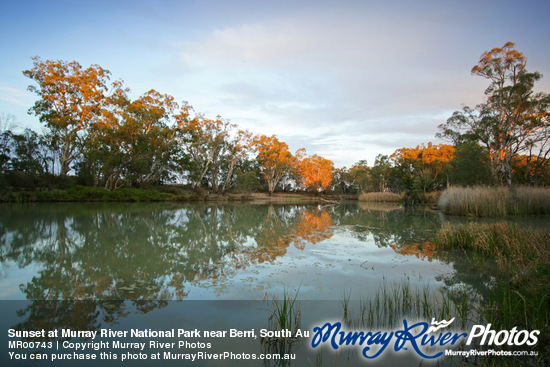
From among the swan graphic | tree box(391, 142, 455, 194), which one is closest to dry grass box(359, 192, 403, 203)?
tree box(391, 142, 455, 194)

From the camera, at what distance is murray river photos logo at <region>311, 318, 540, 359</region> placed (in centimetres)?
305

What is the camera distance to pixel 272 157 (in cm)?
5003

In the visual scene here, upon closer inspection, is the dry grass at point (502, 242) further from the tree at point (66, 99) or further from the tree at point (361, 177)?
the tree at point (361, 177)

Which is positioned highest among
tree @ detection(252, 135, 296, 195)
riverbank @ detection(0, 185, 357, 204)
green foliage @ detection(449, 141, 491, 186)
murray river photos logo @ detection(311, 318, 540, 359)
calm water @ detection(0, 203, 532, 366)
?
tree @ detection(252, 135, 296, 195)

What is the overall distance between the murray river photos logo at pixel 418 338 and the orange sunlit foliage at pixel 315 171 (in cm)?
5579

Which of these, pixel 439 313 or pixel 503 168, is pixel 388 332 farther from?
pixel 503 168

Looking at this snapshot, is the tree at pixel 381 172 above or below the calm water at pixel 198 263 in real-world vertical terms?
above

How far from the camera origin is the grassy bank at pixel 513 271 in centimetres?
326

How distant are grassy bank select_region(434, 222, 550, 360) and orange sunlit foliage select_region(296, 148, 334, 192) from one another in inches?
2007

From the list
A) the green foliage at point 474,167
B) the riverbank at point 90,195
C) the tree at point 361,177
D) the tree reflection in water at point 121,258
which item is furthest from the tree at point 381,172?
the tree reflection in water at point 121,258

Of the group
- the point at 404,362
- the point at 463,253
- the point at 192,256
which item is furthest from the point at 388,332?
the point at 463,253

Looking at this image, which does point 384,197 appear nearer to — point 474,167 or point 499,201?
point 474,167

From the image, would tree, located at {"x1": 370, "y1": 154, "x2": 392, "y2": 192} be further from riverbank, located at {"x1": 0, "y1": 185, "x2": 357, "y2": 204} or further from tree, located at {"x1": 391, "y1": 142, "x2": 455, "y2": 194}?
riverbank, located at {"x1": 0, "y1": 185, "x2": 357, "y2": 204}

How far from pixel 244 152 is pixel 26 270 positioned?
3786cm
